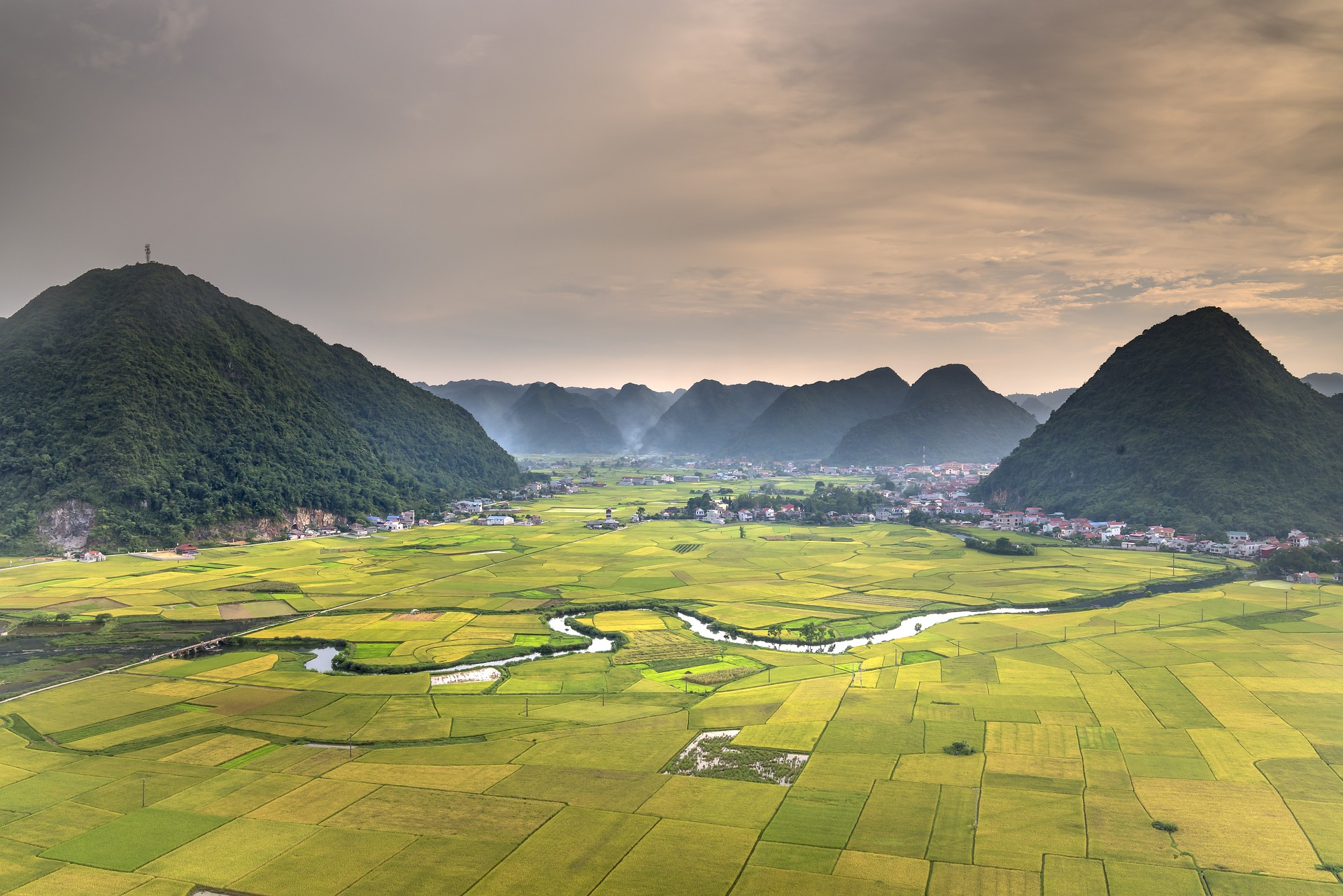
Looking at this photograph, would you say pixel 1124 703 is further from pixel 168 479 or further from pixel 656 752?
pixel 168 479

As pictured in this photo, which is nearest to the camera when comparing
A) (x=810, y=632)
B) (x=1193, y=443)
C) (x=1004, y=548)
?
(x=810, y=632)

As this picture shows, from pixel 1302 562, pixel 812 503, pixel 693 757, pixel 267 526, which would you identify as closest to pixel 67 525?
pixel 267 526

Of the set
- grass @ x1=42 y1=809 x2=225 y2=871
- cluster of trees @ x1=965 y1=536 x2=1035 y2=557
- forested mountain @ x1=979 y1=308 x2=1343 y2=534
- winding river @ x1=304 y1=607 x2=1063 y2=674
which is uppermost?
forested mountain @ x1=979 y1=308 x2=1343 y2=534

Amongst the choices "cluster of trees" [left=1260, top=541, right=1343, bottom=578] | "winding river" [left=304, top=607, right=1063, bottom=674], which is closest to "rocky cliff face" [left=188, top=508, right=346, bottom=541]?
"winding river" [left=304, top=607, right=1063, bottom=674]

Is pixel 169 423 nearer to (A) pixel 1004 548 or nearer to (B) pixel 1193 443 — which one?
(A) pixel 1004 548

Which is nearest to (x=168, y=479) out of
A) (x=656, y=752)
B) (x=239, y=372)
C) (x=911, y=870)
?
(x=239, y=372)

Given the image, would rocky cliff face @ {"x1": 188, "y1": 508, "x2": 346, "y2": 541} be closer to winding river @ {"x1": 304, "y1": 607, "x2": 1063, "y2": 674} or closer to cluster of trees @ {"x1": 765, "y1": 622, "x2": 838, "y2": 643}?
winding river @ {"x1": 304, "y1": 607, "x2": 1063, "y2": 674}

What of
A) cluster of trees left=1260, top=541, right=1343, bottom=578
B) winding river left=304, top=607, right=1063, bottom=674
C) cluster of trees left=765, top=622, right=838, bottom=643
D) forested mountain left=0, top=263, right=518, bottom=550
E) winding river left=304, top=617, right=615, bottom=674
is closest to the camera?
winding river left=304, top=617, right=615, bottom=674
